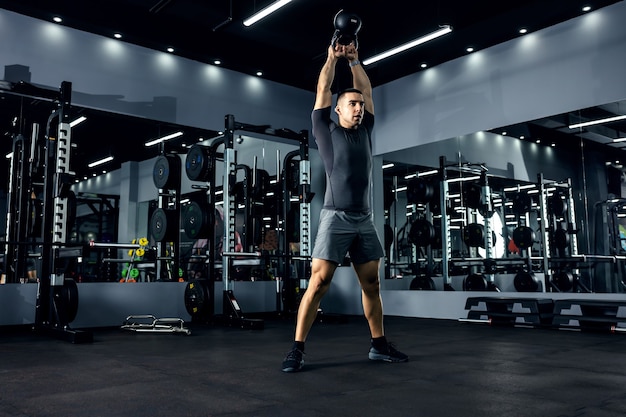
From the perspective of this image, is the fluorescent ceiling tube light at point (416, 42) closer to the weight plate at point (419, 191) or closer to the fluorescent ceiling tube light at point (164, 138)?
the weight plate at point (419, 191)

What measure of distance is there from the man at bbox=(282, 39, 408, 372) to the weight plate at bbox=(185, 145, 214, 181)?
9.17 feet

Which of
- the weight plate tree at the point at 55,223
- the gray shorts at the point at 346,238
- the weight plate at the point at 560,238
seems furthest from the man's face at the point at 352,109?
the weight plate at the point at 560,238

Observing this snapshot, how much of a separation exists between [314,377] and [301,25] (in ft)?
13.9

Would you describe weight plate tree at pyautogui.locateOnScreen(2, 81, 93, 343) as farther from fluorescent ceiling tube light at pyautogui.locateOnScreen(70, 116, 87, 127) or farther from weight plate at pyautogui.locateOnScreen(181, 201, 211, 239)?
weight plate at pyautogui.locateOnScreen(181, 201, 211, 239)

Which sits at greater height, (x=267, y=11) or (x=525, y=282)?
(x=267, y=11)

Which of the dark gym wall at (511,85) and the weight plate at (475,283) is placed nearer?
the dark gym wall at (511,85)

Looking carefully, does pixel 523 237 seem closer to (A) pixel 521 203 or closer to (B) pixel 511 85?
(A) pixel 521 203

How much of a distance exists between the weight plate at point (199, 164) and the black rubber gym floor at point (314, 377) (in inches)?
75.1

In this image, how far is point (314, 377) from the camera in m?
2.25

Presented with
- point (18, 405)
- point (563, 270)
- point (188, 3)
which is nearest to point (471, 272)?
point (563, 270)

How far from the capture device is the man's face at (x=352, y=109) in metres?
2.58

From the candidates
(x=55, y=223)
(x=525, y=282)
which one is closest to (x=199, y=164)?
(x=55, y=223)

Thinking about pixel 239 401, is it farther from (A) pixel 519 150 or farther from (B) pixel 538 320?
(A) pixel 519 150

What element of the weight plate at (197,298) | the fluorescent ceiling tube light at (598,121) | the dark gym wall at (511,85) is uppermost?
the dark gym wall at (511,85)
